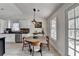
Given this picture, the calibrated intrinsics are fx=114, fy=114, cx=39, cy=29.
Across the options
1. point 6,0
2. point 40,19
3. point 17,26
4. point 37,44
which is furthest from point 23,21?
point 6,0

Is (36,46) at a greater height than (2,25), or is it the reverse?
(2,25)

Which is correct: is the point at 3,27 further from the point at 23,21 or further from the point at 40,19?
the point at 40,19

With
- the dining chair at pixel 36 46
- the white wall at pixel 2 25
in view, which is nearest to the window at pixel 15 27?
the white wall at pixel 2 25

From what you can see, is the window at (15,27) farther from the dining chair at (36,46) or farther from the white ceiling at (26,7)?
the dining chair at (36,46)

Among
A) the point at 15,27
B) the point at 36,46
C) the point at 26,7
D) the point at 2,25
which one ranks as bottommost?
the point at 36,46

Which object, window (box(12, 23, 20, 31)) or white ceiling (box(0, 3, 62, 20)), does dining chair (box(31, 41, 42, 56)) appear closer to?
white ceiling (box(0, 3, 62, 20))

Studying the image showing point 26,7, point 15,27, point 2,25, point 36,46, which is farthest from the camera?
point 15,27

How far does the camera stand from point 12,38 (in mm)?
7531

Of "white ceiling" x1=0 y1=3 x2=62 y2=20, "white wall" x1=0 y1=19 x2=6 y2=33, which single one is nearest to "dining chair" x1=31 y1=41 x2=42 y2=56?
"white ceiling" x1=0 y1=3 x2=62 y2=20

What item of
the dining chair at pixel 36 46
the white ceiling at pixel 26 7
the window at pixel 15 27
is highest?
the white ceiling at pixel 26 7

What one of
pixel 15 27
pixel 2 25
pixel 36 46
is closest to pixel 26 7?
pixel 36 46

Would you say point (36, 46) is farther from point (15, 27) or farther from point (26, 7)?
point (15, 27)

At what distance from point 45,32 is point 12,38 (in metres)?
2.22

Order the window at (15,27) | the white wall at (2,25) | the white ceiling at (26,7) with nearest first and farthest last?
the white ceiling at (26,7) → the white wall at (2,25) → the window at (15,27)
